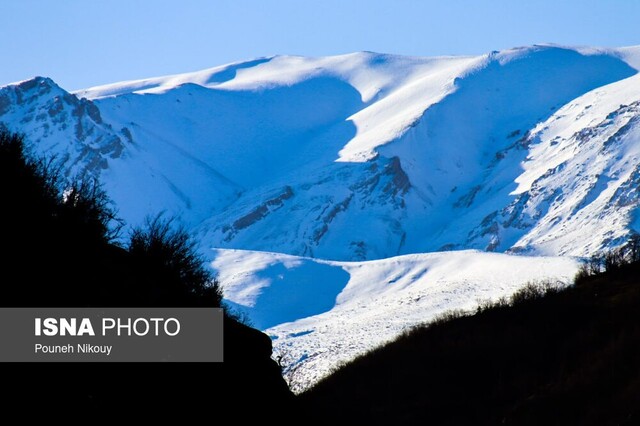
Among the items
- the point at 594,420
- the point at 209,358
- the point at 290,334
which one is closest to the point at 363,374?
the point at 594,420

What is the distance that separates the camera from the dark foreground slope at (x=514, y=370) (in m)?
24.5

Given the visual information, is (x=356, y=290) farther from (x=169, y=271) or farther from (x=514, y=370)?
(x=169, y=271)

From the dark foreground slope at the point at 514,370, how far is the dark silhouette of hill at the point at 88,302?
15.8 feet

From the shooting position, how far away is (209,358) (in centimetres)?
1991

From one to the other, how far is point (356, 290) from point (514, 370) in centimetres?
14739

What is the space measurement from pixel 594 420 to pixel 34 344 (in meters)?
10.8

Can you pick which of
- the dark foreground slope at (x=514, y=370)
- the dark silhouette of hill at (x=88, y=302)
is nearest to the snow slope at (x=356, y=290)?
the dark foreground slope at (x=514, y=370)

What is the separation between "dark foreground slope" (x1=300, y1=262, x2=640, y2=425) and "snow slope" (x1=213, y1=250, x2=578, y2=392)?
67.4 metres

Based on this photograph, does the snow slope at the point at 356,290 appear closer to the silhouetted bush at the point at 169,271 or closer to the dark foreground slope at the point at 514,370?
the dark foreground slope at the point at 514,370

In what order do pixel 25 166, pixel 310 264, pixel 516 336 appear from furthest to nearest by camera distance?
pixel 310 264 → pixel 516 336 → pixel 25 166

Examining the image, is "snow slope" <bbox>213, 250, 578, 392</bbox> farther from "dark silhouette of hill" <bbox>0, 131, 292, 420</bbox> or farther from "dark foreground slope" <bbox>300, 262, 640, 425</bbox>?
"dark silhouette of hill" <bbox>0, 131, 292, 420</bbox>

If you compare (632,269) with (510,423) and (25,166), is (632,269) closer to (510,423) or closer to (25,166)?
(510,423)

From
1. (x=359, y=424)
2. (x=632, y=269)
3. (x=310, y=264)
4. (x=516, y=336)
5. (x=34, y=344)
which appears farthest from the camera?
(x=310, y=264)

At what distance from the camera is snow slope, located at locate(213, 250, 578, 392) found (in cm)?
12057
